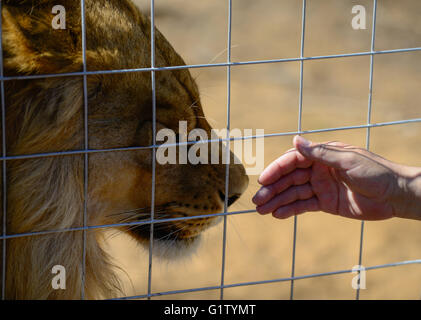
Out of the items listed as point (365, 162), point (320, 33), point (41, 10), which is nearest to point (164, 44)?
point (41, 10)

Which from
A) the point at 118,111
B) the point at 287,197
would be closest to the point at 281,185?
the point at 287,197

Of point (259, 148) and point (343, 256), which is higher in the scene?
point (259, 148)

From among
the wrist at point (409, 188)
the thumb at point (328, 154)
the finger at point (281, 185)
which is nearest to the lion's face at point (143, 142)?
the finger at point (281, 185)

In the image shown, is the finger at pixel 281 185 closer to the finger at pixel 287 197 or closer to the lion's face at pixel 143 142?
the finger at pixel 287 197

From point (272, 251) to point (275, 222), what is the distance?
31 cm

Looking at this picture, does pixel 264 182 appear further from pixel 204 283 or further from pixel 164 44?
pixel 204 283

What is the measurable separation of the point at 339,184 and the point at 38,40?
0.84 metres

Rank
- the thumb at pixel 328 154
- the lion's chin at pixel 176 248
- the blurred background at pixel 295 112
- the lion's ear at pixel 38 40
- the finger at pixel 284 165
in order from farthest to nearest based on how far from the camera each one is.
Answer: the blurred background at pixel 295 112 → the lion's chin at pixel 176 248 → the finger at pixel 284 165 → the thumb at pixel 328 154 → the lion's ear at pixel 38 40

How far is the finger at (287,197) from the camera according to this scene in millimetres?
1702

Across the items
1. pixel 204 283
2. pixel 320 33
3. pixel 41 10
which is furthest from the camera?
pixel 320 33

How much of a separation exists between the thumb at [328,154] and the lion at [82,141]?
35cm

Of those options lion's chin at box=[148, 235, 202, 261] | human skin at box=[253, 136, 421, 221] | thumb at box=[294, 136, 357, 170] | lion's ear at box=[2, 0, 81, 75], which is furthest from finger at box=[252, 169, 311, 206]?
lion's ear at box=[2, 0, 81, 75]

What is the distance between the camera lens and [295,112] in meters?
5.45

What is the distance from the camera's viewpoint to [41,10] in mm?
1442
